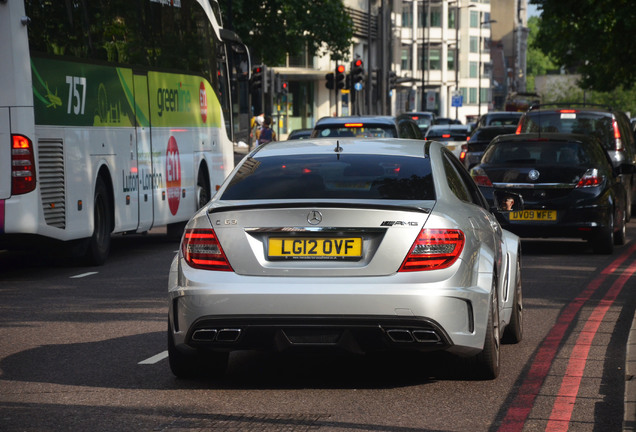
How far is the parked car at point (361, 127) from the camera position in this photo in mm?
21922

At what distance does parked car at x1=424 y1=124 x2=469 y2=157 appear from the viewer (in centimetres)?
3947

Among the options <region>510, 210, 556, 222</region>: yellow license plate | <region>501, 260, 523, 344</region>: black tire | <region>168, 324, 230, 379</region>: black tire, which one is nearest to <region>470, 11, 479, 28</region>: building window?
<region>510, 210, 556, 222</region>: yellow license plate

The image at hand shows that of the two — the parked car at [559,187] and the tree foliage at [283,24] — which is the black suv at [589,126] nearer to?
the parked car at [559,187]

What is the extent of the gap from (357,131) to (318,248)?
14.9 meters

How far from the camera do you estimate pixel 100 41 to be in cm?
1562

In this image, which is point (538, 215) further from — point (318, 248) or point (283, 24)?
point (283, 24)

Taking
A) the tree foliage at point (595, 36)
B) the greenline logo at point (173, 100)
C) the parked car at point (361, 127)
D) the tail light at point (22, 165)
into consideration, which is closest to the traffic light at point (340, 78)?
the tree foliage at point (595, 36)

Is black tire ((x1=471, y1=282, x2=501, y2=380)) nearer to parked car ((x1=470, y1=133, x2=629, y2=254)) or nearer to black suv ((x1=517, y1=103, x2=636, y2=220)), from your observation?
parked car ((x1=470, y1=133, x2=629, y2=254))

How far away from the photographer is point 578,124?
22.0 meters

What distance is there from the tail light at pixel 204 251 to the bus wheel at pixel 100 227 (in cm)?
824

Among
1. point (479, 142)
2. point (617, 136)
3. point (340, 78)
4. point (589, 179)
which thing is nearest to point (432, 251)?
point (589, 179)

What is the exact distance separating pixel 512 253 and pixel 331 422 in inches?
115

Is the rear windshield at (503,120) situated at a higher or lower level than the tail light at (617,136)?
lower

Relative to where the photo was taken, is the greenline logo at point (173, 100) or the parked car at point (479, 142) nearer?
the greenline logo at point (173, 100)
